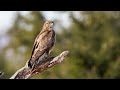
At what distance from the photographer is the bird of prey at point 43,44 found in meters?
3.11

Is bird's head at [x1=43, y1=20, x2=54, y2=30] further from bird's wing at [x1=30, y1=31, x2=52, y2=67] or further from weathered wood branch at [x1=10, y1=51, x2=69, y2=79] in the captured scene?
weathered wood branch at [x1=10, y1=51, x2=69, y2=79]

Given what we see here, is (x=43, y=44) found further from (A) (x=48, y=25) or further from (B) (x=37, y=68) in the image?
(B) (x=37, y=68)

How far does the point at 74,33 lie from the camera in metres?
13.5

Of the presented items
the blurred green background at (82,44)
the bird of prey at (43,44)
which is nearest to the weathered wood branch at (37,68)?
the bird of prey at (43,44)

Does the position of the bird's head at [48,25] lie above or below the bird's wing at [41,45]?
above

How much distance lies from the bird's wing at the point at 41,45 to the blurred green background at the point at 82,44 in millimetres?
7354

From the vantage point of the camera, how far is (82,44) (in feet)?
41.2

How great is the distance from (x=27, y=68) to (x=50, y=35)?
0.41 m

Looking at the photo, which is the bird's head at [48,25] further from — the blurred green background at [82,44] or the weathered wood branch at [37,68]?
the blurred green background at [82,44]

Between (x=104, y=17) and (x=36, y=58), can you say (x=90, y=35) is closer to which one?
(x=104, y=17)

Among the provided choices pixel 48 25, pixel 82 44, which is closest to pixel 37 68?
pixel 48 25

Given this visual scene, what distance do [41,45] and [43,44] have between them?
4cm

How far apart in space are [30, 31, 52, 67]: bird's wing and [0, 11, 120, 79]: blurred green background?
7.35 meters
